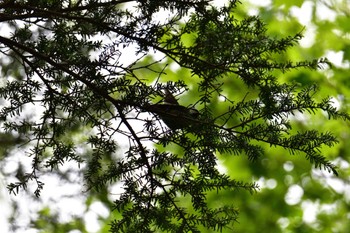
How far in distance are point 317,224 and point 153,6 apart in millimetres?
1166

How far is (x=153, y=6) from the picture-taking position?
0.70 metres

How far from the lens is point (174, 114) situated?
26.6 inches

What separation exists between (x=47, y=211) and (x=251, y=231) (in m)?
0.72

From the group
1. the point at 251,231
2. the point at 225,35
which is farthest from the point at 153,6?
Answer: the point at 251,231

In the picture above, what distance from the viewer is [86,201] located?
1.83 m

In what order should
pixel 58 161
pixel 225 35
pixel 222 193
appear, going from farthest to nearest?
pixel 222 193 → pixel 58 161 → pixel 225 35

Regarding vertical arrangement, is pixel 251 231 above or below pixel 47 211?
below

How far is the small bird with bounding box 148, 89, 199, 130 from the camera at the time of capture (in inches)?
26.3

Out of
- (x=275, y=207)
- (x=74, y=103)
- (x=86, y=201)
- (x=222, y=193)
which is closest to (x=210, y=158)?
(x=74, y=103)

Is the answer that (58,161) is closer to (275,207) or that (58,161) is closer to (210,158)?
(210,158)

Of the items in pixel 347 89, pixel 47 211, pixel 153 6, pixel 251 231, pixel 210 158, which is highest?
pixel 347 89

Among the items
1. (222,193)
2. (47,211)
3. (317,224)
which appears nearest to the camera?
(222,193)

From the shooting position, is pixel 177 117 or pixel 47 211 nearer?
pixel 177 117

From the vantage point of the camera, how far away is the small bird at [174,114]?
67cm
